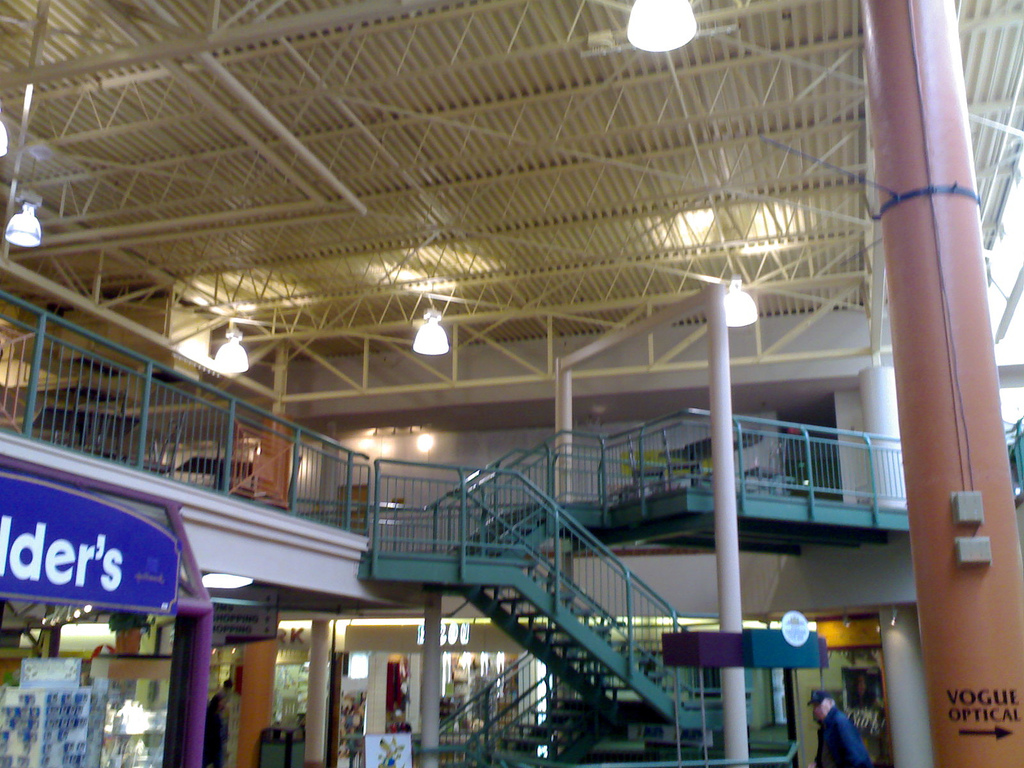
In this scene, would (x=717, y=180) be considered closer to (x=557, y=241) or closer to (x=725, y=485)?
(x=557, y=241)

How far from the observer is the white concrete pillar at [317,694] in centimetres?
2305

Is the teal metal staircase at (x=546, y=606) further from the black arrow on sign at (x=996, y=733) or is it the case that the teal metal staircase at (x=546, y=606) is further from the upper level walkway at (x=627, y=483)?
the black arrow on sign at (x=996, y=733)

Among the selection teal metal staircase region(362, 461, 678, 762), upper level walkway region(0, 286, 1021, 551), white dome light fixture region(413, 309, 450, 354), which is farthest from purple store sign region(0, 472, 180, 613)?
white dome light fixture region(413, 309, 450, 354)

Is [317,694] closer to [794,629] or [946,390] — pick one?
[794,629]

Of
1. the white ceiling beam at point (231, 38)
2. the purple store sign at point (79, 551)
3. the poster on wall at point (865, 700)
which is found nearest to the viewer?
the purple store sign at point (79, 551)

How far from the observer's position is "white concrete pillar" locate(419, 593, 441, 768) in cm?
1625

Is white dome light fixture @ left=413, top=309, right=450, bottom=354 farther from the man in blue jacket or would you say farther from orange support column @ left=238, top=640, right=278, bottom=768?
orange support column @ left=238, top=640, right=278, bottom=768

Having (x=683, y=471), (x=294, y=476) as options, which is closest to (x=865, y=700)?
(x=683, y=471)

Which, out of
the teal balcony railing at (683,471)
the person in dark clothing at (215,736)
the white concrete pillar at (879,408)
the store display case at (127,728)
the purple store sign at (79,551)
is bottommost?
the person in dark clothing at (215,736)

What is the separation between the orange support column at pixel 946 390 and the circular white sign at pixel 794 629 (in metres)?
2.97

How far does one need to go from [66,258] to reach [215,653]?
1041 cm

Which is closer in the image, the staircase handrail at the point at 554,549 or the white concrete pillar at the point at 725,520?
the white concrete pillar at the point at 725,520

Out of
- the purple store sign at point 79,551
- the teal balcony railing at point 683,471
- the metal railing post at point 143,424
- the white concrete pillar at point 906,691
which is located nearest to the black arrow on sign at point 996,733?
the purple store sign at point 79,551

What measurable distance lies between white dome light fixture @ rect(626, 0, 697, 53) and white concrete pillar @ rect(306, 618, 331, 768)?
1725cm
